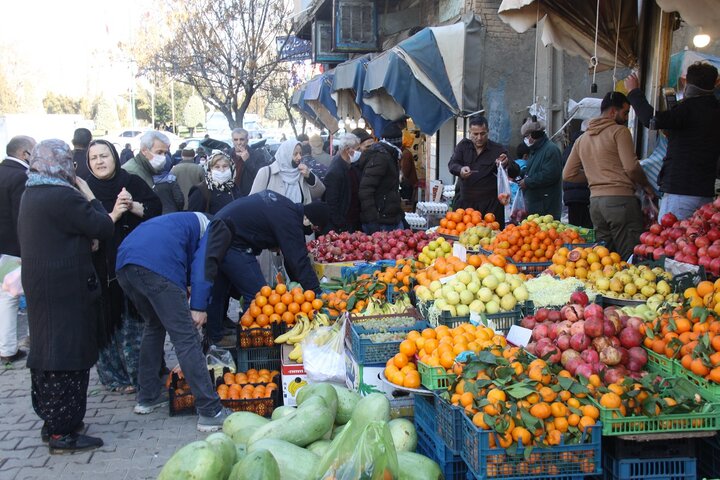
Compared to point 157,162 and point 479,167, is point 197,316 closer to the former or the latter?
point 157,162

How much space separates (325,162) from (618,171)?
625cm

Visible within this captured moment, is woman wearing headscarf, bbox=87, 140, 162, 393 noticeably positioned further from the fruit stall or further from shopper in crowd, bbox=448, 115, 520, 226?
shopper in crowd, bbox=448, 115, 520, 226

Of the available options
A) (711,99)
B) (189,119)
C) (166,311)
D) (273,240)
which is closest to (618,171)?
(711,99)

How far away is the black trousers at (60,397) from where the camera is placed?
470cm

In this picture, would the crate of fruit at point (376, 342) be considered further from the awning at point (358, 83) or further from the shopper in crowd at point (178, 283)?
the awning at point (358, 83)

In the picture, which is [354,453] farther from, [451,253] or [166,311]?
[451,253]

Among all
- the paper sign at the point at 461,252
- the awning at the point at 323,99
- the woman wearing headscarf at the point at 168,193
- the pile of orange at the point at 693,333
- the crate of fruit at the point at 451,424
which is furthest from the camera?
the awning at the point at 323,99

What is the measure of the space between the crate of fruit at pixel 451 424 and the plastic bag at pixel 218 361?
260 centimetres

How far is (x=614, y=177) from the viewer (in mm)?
6488

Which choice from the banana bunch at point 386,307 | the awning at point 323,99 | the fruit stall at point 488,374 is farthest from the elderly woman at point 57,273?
the awning at point 323,99

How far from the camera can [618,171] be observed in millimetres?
6469

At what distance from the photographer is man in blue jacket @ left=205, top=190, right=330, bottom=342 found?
19.3ft

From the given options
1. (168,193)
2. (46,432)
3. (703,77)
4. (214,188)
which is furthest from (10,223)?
(703,77)

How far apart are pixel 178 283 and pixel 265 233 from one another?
3.95ft
